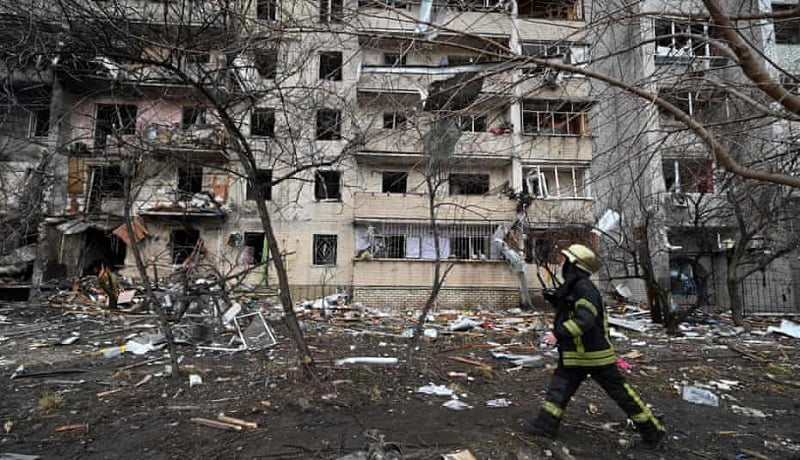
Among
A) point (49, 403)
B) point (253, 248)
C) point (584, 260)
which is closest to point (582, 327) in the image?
point (584, 260)

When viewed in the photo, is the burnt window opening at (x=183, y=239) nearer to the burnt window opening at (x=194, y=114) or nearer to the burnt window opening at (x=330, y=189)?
the burnt window opening at (x=330, y=189)

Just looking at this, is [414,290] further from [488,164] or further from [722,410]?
[722,410]

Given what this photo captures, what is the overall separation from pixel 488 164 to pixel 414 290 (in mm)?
6531

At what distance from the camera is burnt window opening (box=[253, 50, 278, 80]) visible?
→ 419 cm

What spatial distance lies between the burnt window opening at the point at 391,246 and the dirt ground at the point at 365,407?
8.14 m

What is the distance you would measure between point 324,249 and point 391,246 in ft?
9.66

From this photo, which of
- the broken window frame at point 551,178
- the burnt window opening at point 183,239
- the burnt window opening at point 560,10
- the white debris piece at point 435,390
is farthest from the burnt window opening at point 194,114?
the broken window frame at point 551,178

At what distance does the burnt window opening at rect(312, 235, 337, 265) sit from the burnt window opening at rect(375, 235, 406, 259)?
2.11 metres

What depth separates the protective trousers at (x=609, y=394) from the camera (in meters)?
3.06

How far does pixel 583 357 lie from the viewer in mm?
3115

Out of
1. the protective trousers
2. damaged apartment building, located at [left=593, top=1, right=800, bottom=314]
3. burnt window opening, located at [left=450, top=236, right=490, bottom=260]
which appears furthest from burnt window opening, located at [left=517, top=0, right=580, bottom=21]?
burnt window opening, located at [left=450, top=236, right=490, bottom=260]

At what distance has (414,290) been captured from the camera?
48.5 feet

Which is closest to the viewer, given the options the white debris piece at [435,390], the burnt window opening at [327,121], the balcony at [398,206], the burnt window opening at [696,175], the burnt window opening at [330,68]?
the burnt window opening at [330,68]

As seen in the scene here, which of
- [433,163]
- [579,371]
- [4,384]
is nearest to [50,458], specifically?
[4,384]
